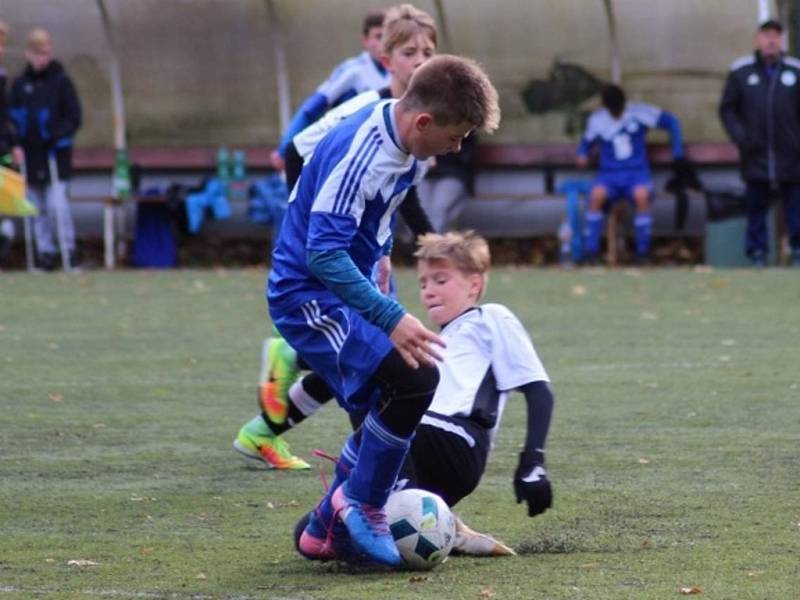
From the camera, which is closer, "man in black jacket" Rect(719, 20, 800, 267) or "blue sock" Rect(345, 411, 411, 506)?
"blue sock" Rect(345, 411, 411, 506)

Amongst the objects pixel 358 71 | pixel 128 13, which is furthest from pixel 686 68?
pixel 358 71

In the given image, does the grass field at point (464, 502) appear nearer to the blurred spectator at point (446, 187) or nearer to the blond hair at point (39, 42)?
the blond hair at point (39, 42)

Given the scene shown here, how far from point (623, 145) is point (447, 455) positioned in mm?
13917

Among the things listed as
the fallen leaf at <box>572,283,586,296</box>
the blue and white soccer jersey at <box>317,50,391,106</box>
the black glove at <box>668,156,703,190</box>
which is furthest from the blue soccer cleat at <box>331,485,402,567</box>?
the black glove at <box>668,156,703,190</box>

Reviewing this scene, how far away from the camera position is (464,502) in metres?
6.42

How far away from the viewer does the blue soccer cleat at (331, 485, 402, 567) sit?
5.23 meters

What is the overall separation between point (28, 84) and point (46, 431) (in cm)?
1148

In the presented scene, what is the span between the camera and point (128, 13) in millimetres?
20672

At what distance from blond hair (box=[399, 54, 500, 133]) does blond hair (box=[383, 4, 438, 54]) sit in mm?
2105

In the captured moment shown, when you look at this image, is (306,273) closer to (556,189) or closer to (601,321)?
(601,321)

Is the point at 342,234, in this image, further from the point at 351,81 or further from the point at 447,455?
the point at 351,81

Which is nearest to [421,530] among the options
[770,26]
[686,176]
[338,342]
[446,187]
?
[338,342]

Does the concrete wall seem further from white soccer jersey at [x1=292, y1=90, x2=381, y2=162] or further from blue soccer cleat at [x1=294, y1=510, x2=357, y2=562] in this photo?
blue soccer cleat at [x1=294, y1=510, x2=357, y2=562]

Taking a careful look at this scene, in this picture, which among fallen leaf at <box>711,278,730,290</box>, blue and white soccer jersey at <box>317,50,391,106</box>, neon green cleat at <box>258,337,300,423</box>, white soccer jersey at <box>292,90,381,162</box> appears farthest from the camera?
fallen leaf at <box>711,278,730,290</box>
